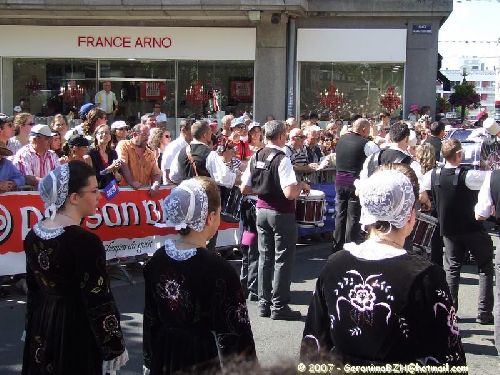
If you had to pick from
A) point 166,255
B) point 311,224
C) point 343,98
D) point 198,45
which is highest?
point 198,45

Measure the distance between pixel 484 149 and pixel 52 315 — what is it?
859cm

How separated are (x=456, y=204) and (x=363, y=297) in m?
3.87

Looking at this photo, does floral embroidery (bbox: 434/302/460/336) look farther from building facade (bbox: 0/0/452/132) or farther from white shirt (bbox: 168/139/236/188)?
building facade (bbox: 0/0/452/132)

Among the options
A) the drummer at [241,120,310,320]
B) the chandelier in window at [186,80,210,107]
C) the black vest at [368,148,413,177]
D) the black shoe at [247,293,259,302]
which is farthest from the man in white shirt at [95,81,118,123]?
the drummer at [241,120,310,320]

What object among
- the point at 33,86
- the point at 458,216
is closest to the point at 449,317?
the point at 458,216

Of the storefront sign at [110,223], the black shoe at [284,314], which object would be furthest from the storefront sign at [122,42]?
the black shoe at [284,314]

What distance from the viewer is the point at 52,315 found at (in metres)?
3.45

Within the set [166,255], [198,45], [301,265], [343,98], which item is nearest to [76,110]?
[198,45]

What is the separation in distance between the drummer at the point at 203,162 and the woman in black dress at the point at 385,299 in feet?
15.2

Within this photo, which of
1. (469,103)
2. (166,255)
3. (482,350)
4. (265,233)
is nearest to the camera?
(166,255)

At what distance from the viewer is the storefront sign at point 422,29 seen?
20797mm

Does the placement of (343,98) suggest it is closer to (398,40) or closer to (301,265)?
(398,40)

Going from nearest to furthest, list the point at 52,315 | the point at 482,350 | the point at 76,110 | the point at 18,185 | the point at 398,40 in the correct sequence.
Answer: the point at 52,315 → the point at 482,350 → the point at 18,185 → the point at 398,40 → the point at 76,110

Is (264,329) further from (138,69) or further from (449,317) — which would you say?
(138,69)
